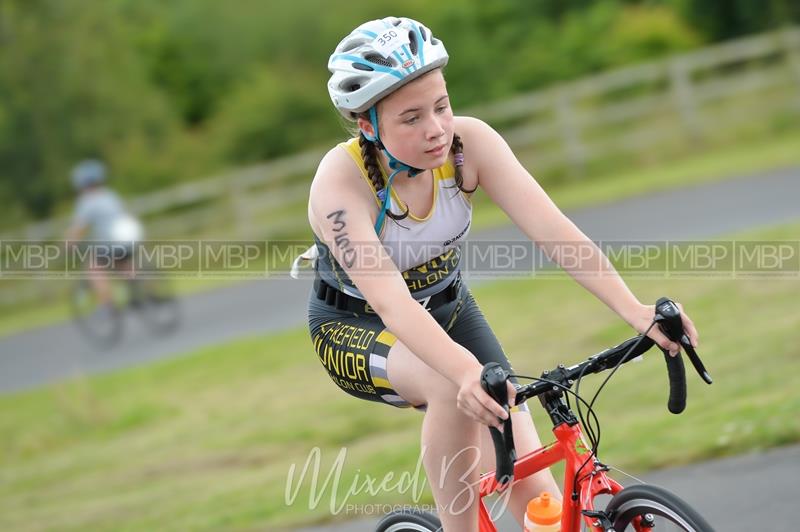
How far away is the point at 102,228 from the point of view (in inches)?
563

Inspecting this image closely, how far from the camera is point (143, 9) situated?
37.4m

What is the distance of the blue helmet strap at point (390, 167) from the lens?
3.59m

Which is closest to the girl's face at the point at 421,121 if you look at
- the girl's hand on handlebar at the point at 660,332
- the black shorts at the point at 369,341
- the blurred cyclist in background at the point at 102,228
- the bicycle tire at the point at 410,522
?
the black shorts at the point at 369,341

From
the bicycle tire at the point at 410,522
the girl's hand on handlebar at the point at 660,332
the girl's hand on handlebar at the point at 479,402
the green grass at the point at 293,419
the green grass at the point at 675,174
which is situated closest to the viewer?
the girl's hand on handlebar at the point at 479,402

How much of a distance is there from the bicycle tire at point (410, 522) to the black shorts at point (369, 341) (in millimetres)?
531

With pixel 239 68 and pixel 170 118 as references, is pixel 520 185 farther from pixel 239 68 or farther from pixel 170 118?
pixel 239 68

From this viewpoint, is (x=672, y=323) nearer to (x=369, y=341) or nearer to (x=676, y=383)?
(x=676, y=383)

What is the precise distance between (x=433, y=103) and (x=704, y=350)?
495 centimetres

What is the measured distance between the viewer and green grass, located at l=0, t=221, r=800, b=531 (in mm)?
6508

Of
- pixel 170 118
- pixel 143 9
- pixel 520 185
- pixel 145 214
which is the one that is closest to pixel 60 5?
pixel 170 118

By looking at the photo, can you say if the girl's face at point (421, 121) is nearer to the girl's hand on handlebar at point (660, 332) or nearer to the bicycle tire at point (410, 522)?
the girl's hand on handlebar at point (660, 332)

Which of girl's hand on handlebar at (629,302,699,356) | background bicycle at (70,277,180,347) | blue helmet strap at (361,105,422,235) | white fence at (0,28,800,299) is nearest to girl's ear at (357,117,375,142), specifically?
blue helmet strap at (361,105,422,235)

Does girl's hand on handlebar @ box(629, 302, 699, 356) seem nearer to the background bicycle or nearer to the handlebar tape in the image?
the handlebar tape

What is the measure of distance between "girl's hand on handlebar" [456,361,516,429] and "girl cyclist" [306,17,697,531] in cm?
1
